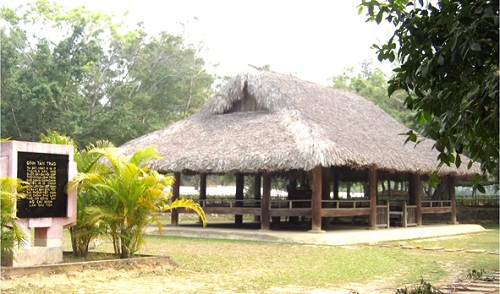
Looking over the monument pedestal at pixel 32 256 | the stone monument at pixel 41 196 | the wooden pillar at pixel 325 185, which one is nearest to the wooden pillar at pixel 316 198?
the wooden pillar at pixel 325 185

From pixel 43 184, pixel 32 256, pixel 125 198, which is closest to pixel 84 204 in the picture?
pixel 125 198

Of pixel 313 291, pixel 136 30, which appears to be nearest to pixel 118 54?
pixel 136 30

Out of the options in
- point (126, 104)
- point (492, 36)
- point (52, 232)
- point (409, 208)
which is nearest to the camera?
point (492, 36)

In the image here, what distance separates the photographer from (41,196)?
10.2 metres

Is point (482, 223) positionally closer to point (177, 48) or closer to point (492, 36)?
point (177, 48)

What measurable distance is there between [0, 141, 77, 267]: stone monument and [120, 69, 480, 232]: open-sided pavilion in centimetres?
758

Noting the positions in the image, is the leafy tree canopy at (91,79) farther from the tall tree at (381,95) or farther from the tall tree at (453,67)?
the tall tree at (453,67)

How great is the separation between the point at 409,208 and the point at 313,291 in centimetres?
1356

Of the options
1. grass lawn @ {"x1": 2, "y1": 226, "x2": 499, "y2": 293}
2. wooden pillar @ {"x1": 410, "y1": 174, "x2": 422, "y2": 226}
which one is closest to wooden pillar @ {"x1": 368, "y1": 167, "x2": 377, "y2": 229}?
grass lawn @ {"x1": 2, "y1": 226, "x2": 499, "y2": 293}

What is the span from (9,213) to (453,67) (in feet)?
22.3

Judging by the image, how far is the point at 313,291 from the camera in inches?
358

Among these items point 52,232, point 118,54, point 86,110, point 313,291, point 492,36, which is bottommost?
point 313,291

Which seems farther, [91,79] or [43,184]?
[91,79]

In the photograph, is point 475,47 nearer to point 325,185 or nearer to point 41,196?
point 41,196
